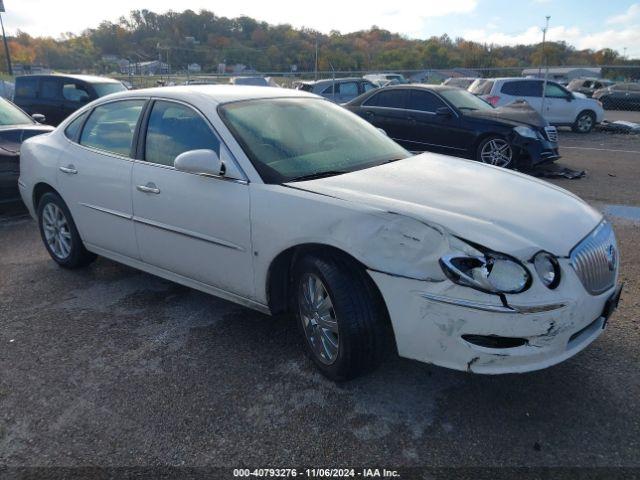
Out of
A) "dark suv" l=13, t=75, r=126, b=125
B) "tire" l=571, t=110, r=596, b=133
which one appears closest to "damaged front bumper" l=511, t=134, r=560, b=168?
"tire" l=571, t=110, r=596, b=133

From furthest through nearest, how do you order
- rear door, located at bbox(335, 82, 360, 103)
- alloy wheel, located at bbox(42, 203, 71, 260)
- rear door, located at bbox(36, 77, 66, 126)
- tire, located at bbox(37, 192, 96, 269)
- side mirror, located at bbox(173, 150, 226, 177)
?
rear door, located at bbox(335, 82, 360, 103) < rear door, located at bbox(36, 77, 66, 126) < alloy wheel, located at bbox(42, 203, 71, 260) < tire, located at bbox(37, 192, 96, 269) < side mirror, located at bbox(173, 150, 226, 177)

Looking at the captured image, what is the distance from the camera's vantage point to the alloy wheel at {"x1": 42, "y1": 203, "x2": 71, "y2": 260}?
15.5 feet

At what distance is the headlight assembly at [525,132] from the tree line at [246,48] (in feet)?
98.8

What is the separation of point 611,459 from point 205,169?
98.7 inches

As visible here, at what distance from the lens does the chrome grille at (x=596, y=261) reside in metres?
2.57

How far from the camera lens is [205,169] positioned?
3.15 metres

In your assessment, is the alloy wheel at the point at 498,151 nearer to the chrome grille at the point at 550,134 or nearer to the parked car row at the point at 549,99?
the chrome grille at the point at 550,134

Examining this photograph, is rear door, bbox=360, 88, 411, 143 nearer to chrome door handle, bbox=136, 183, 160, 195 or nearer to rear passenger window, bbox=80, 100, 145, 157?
rear passenger window, bbox=80, 100, 145, 157

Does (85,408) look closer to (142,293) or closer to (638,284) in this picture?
(142,293)

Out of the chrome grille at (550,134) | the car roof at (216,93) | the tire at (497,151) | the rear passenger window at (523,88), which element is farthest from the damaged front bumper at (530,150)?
the rear passenger window at (523,88)

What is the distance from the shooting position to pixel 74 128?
4551 mm

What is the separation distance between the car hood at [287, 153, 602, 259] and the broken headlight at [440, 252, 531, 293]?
0.18ft

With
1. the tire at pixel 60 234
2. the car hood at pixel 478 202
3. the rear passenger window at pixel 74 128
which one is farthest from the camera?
the tire at pixel 60 234

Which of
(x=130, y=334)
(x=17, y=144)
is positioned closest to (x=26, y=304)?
(x=130, y=334)
